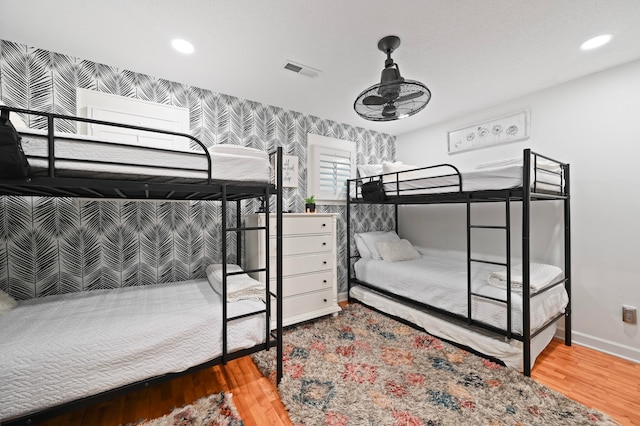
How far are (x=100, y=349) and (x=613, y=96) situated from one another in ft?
13.6

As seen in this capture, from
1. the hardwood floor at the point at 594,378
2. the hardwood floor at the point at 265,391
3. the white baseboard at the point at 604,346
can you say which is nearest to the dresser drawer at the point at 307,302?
the hardwood floor at the point at 265,391

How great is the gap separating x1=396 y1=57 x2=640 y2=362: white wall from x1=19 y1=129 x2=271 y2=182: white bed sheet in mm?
2964

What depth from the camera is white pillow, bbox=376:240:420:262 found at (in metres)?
3.28

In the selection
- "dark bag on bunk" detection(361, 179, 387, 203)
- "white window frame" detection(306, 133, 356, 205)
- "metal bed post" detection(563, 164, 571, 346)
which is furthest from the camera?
"white window frame" detection(306, 133, 356, 205)

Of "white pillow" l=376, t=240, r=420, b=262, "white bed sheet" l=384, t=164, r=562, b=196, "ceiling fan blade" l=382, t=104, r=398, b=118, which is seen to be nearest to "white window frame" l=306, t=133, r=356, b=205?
"white pillow" l=376, t=240, r=420, b=262

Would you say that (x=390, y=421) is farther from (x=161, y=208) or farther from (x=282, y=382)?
(x=161, y=208)

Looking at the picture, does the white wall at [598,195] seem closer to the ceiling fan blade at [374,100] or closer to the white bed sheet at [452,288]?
the white bed sheet at [452,288]

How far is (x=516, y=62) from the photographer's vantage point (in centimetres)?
216

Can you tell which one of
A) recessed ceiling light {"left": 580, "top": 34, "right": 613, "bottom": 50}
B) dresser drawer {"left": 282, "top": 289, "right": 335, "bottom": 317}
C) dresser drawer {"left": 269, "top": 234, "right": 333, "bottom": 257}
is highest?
recessed ceiling light {"left": 580, "top": 34, "right": 613, "bottom": 50}

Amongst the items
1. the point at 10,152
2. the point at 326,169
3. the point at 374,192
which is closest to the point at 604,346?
the point at 374,192

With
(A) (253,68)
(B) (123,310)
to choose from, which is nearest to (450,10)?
(A) (253,68)

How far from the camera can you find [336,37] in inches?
73.5

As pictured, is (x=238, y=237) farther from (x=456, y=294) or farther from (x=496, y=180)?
(x=496, y=180)

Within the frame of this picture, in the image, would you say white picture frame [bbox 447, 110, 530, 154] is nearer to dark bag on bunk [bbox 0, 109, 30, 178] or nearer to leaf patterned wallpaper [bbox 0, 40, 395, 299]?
leaf patterned wallpaper [bbox 0, 40, 395, 299]
